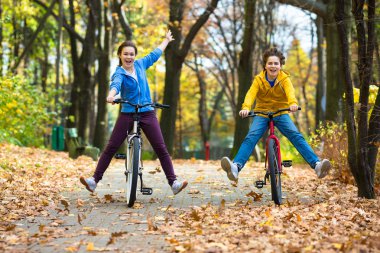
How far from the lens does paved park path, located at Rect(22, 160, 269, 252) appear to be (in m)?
6.43

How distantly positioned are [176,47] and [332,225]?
16.3m

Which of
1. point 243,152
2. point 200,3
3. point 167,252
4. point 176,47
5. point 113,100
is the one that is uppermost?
point 200,3

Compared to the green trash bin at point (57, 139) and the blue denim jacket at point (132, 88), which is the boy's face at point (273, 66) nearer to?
the blue denim jacket at point (132, 88)

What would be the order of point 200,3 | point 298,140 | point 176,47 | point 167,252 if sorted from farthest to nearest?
point 200,3 < point 176,47 < point 298,140 < point 167,252

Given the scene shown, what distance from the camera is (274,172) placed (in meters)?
8.98

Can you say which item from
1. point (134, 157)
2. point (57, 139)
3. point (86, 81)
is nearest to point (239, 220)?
point (134, 157)

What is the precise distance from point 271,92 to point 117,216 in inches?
107

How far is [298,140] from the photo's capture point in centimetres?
947

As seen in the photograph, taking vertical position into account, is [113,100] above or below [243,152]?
above

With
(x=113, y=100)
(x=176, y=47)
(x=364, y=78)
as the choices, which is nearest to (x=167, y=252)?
(x=113, y=100)

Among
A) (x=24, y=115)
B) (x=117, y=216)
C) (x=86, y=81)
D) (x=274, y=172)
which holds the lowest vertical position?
(x=117, y=216)

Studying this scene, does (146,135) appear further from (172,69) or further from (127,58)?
(172,69)

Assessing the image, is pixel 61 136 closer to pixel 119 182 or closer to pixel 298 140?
pixel 119 182

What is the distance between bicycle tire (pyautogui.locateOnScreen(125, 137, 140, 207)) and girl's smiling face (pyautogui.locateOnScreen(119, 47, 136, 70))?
989 millimetres
